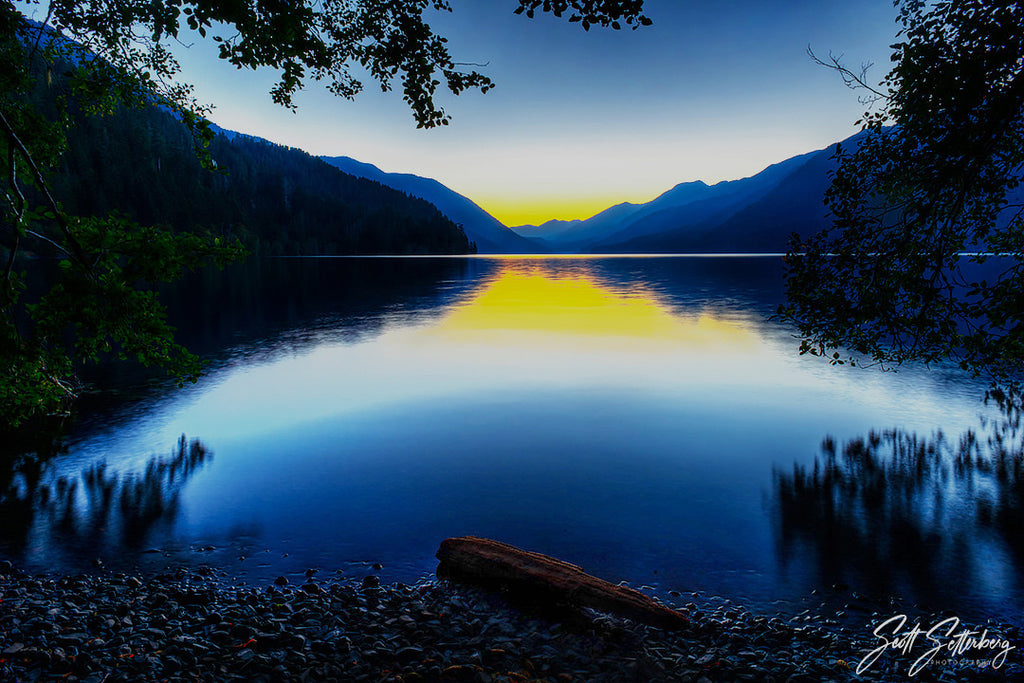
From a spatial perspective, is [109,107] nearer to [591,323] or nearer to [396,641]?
A: [396,641]

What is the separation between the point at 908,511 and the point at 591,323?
39.8 meters

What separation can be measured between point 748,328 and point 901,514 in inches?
1416

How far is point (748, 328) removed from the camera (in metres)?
47.0

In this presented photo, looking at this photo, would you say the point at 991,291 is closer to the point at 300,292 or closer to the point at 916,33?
the point at 916,33

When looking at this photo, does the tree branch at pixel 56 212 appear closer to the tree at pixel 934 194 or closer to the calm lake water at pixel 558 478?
the calm lake water at pixel 558 478

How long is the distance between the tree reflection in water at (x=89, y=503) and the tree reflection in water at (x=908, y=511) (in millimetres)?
14752

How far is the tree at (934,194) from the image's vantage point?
12180mm

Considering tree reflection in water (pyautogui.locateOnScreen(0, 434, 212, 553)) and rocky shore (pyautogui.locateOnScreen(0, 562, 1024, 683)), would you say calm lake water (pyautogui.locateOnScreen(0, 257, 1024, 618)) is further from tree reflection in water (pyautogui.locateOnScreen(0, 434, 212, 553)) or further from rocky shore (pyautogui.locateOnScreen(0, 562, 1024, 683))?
rocky shore (pyautogui.locateOnScreen(0, 562, 1024, 683))

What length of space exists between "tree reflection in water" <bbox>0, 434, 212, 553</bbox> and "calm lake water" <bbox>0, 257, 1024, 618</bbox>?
3.0 inches

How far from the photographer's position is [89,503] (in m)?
13.5

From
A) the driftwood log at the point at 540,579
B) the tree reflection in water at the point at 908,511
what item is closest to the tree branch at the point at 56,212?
the driftwood log at the point at 540,579

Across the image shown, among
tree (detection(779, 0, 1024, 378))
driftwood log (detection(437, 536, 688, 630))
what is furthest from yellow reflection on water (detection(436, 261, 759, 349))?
driftwood log (detection(437, 536, 688, 630))

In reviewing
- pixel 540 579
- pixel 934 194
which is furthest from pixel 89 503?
pixel 934 194

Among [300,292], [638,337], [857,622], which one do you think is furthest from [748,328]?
[300,292]
